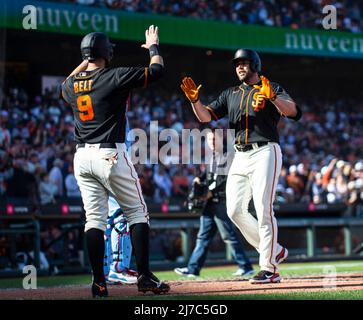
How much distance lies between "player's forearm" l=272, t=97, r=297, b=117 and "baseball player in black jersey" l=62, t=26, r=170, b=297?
1.27m

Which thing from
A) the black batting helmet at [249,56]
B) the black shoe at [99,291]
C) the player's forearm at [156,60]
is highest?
the black batting helmet at [249,56]

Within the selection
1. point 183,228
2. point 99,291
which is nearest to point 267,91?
point 99,291

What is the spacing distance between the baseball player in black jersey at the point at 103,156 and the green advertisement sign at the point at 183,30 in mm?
9507

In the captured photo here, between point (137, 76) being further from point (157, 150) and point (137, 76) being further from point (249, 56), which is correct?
point (157, 150)

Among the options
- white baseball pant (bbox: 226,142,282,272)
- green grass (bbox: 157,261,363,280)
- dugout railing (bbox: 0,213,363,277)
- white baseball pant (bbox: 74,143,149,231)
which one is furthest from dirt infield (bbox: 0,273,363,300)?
dugout railing (bbox: 0,213,363,277)

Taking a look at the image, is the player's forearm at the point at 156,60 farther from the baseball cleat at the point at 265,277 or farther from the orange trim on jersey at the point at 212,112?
the baseball cleat at the point at 265,277

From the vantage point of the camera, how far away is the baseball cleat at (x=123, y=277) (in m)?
8.28

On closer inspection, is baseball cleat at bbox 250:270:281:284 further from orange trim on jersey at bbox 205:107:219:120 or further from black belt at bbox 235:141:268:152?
orange trim on jersey at bbox 205:107:219:120

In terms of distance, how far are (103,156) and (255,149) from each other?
1675mm

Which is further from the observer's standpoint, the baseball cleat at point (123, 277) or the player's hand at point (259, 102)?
the baseball cleat at point (123, 277)

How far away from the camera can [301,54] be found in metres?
23.3

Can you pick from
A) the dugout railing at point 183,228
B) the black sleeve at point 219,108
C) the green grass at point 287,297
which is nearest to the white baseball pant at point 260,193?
the black sleeve at point 219,108

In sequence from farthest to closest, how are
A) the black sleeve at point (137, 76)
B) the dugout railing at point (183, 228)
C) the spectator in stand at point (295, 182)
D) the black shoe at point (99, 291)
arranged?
the spectator in stand at point (295, 182) < the dugout railing at point (183, 228) < the black shoe at point (99, 291) < the black sleeve at point (137, 76)

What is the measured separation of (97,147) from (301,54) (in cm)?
1736
